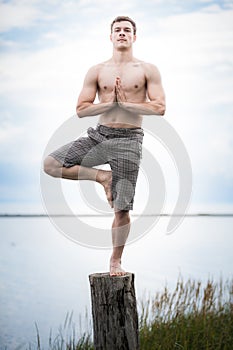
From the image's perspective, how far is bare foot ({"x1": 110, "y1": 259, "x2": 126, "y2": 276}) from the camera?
3.72 meters

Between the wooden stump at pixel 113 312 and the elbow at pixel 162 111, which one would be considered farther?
the elbow at pixel 162 111

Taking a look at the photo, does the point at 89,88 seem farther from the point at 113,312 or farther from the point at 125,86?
the point at 113,312

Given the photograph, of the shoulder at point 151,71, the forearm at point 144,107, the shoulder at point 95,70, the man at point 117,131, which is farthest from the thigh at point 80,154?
the shoulder at point 151,71

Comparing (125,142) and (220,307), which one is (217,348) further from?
(125,142)

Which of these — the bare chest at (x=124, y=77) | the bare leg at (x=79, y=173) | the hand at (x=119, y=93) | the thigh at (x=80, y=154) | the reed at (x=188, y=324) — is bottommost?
the reed at (x=188, y=324)

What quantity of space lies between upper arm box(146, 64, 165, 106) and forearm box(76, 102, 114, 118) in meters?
0.30

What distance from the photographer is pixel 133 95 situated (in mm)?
3748

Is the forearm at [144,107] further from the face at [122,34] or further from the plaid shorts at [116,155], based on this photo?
the face at [122,34]

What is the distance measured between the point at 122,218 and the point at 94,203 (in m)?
0.39

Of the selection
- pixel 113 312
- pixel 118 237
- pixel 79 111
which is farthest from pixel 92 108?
pixel 113 312

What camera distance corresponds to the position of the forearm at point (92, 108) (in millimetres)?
3703

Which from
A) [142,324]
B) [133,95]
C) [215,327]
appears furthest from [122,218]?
[215,327]

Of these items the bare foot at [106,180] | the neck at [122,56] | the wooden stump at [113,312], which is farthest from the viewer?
the neck at [122,56]

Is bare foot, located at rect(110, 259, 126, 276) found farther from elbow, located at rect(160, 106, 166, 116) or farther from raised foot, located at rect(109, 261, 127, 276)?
elbow, located at rect(160, 106, 166, 116)
